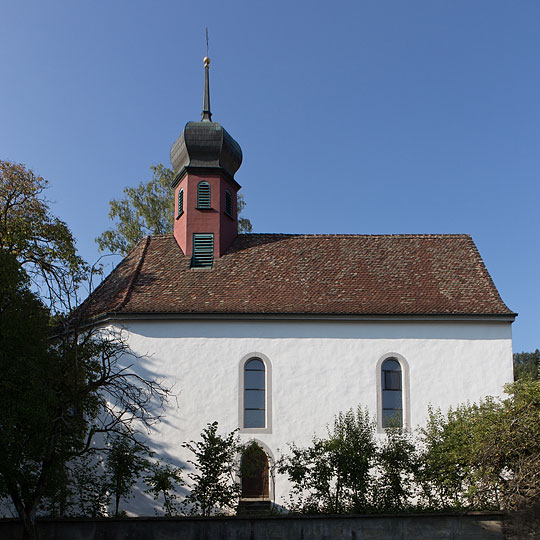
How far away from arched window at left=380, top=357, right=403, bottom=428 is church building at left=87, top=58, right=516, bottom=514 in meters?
0.03

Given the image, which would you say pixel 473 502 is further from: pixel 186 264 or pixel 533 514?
pixel 186 264

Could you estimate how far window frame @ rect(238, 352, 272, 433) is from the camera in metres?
18.9

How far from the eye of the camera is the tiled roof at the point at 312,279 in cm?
1989

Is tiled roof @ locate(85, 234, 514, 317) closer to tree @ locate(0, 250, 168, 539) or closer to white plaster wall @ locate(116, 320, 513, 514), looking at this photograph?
white plaster wall @ locate(116, 320, 513, 514)

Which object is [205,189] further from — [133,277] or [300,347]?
[300,347]

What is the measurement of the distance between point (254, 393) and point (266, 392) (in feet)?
1.23

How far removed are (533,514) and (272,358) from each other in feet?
27.2

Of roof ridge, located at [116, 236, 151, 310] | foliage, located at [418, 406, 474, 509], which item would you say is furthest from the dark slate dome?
foliage, located at [418, 406, 474, 509]

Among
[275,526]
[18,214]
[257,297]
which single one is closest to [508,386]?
[275,526]

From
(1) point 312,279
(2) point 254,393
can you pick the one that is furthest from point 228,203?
(2) point 254,393

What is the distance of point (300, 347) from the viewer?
774 inches

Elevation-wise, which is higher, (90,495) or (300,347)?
(300,347)

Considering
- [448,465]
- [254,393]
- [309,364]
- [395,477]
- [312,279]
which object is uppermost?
[312,279]

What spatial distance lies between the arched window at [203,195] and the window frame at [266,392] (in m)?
6.21
